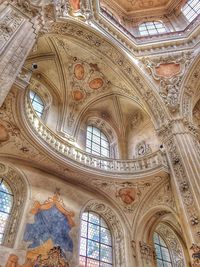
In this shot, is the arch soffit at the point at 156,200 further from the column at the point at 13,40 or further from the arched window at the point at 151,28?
the arched window at the point at 151,28

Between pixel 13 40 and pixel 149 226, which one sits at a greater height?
pixel 13 40

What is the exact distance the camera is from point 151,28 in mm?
16516

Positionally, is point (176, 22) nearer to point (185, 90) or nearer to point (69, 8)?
point (185, 90)

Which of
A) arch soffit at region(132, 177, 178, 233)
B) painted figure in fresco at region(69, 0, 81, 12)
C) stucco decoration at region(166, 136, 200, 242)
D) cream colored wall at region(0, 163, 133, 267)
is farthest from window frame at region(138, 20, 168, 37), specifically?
cream colored wall at region(0, 163, 133, 267)

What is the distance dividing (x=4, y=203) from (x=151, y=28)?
46.1 feet

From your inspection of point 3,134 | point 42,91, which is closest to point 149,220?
point 3,134

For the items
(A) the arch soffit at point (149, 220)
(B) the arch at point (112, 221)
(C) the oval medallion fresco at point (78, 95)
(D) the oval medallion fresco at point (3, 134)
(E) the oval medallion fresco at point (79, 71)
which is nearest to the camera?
(D) the oval medallion fresco at point (3, 134)

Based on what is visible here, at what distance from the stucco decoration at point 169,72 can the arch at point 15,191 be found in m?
6.97

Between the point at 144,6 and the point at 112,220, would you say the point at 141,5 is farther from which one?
the point at 112,220

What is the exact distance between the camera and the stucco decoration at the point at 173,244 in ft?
37.5

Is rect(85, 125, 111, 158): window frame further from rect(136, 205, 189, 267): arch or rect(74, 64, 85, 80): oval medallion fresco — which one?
rect(136, 205, 189, 267): arch

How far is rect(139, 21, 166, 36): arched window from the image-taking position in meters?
16.0

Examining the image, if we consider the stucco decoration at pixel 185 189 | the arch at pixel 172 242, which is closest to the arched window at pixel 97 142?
the stucco decoration at pixel 185 189

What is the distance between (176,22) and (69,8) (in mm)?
8469
